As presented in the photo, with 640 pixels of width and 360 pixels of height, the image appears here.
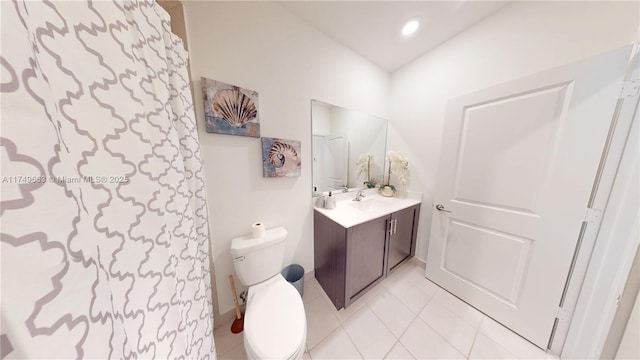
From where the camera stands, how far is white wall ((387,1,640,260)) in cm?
93

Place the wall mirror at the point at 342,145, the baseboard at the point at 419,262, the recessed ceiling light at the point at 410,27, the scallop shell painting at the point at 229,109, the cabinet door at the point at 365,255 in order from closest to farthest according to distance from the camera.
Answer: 1. the scallop shell painting at the point at 229,109
2. the cabinet door at the point at 365,255
3. the recessed ceiling light at the point at 410,27
4. the wall mirror at the point at 342,145
5. the baseboard at the point at 419,262

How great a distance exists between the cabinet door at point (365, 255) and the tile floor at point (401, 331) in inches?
6.6

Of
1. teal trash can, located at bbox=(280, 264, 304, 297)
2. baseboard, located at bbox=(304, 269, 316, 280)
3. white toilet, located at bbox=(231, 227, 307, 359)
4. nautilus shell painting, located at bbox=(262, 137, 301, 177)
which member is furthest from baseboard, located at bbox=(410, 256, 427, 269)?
nautilus shell painting, located at bbox=(262, 137, 301, 177)

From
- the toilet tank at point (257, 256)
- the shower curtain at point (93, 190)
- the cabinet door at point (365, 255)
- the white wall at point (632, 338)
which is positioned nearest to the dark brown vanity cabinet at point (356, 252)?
the cabinet door at point (365, 255)

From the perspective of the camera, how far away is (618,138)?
81 cm

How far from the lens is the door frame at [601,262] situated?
0.79 metres

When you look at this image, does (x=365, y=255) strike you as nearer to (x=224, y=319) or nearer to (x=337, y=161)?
(x=337, y=161)

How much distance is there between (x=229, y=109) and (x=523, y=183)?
198cm

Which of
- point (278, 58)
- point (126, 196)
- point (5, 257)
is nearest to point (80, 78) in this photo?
point (126, 196)

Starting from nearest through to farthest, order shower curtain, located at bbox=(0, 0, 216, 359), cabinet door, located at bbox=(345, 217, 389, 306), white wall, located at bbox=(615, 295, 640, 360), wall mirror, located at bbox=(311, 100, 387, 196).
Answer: shower curtain, located at bbox=(0, 0, 216, 359), white wall, located at bbox=(615, 295, 640, 360), cabinet door, located at bbox=(345, 217, 389, 306), wall mirror, located at bbox=(311, 100, 387, 196)

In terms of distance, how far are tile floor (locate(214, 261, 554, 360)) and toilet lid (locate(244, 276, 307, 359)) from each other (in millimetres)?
392

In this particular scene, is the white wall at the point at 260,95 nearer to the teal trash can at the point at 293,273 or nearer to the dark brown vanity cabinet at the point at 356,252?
the teal trash can at the point at 293,273

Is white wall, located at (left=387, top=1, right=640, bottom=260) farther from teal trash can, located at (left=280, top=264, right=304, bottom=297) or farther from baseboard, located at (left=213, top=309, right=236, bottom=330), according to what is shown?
baseboard, located at (left=213, top=309, right=236, bottom=330)

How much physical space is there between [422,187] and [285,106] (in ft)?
5.13
